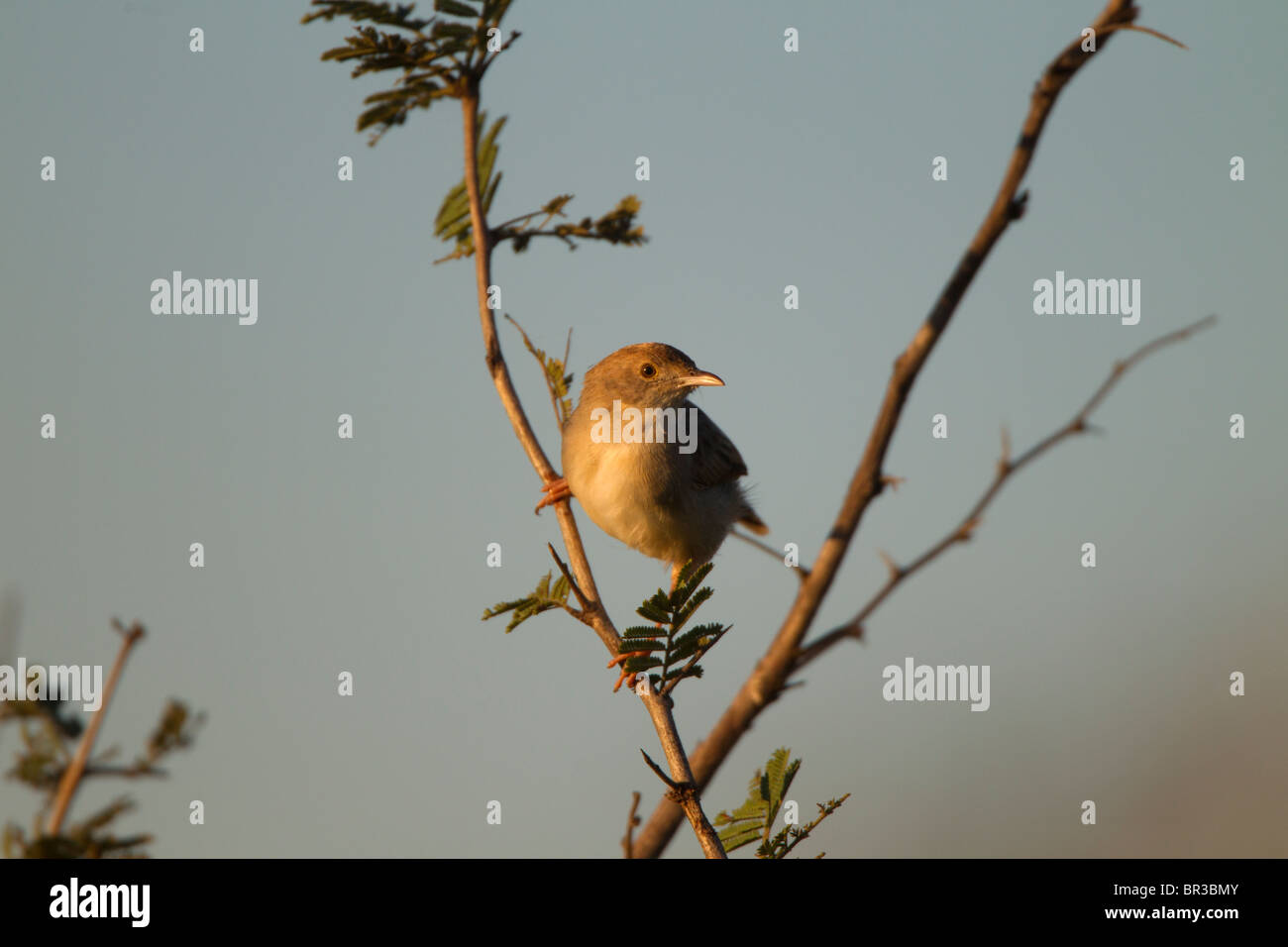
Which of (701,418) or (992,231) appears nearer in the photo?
(992,231)

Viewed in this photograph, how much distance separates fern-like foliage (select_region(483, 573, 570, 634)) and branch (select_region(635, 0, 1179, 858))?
1643 millimetres

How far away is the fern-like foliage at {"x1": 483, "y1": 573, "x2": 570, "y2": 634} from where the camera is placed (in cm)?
287

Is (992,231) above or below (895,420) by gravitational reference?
above

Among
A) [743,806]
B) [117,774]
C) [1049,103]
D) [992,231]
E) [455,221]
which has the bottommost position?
[743,806]

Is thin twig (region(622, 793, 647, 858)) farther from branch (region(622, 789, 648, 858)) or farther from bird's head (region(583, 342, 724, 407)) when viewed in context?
bird's head (region(583, 342, 724, 407))

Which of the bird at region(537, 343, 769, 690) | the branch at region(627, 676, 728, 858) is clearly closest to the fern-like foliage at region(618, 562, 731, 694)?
the branch at region(627, 676, 728, 858)

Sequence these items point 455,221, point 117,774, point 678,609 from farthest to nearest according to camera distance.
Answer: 1. point 455,221
2. point 678,609
3. point 117,774

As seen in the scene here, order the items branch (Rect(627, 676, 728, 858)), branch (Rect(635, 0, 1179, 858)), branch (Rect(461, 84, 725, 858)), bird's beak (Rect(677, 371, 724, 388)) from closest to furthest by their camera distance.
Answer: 1. branch (Rect(635, 0, 1179, 858))
2. branch (Rect(627, 676, 728, 858))
3. branch (Rect(461, 84, 725, 858))
4. bird's beak (Rect(677, 371, 724, 388))

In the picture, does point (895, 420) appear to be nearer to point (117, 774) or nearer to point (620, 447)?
point (117, 774)

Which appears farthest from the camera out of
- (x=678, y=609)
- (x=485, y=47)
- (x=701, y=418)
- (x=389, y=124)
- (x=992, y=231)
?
(x=701, y=418)

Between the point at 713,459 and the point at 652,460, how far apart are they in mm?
647

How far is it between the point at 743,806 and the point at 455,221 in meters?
2.15
